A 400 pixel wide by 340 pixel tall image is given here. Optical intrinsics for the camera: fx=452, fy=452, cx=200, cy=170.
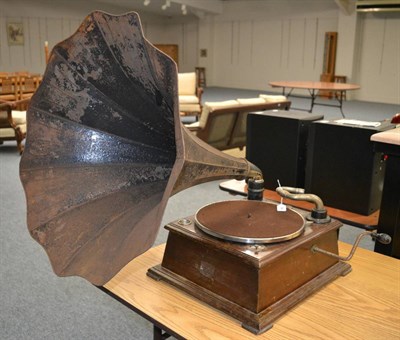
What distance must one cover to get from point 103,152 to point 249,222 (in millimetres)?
411

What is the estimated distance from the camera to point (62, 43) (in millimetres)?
956

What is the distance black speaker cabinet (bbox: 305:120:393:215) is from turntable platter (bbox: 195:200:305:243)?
0.51m

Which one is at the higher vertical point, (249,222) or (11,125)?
(249,222)

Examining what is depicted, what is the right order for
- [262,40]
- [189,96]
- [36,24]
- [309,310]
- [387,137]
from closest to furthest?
[309,310] → [387,137] → [189,96] → [36,24] → [262,40]

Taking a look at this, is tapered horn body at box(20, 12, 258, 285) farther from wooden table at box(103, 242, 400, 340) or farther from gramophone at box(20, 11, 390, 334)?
wooden table at box(103, 242, 400, 340)

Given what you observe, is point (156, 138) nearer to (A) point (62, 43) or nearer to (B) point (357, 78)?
(A) point (62, 43)

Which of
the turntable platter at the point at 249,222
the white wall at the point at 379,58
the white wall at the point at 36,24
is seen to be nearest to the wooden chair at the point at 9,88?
the white wall at the point at 36,24

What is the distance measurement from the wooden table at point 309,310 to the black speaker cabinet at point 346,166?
38 centimetres

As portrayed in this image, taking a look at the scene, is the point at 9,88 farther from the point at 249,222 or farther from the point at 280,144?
the point at 249,222

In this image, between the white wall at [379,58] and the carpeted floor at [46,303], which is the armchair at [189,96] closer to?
the carpeted floor at [46,303]

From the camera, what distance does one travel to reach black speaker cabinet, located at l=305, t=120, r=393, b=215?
159cm

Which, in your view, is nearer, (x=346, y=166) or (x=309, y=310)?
(x=309, y=310)

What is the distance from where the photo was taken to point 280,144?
1870mm

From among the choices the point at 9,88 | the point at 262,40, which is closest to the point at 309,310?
the point at 9,88
